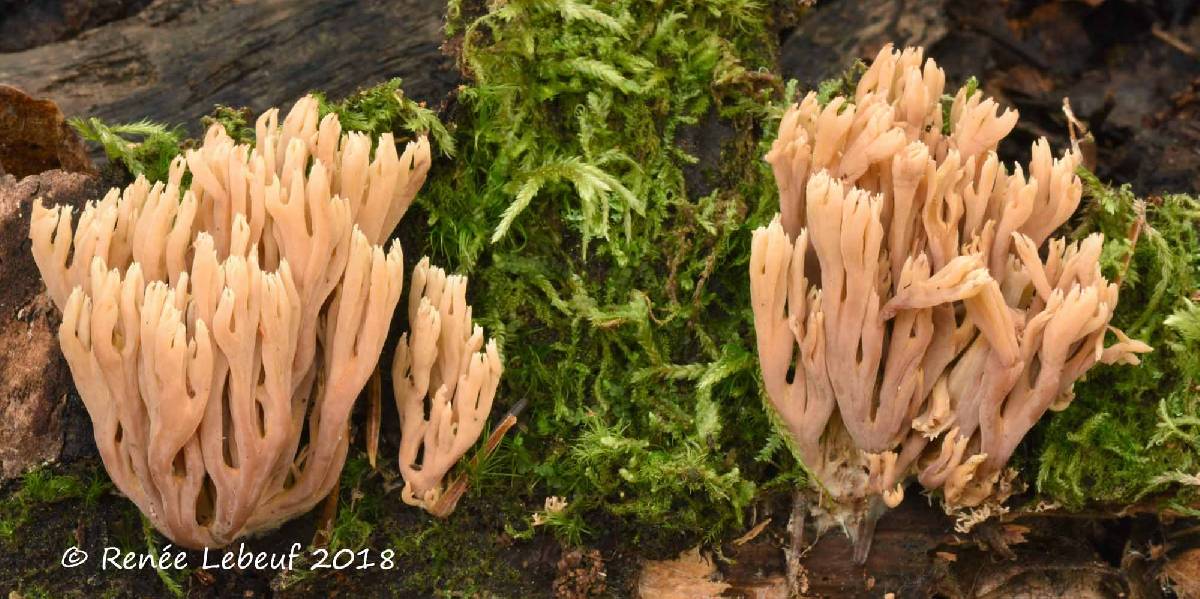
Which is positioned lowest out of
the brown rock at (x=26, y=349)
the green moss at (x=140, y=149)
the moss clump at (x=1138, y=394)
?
the moss clump at (x=1138, y=394)

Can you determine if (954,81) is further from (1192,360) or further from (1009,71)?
(1192,360)

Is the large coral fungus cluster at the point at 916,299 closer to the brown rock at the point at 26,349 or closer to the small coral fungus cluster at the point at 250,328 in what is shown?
the small coral fungus cluster at the point at 250,328

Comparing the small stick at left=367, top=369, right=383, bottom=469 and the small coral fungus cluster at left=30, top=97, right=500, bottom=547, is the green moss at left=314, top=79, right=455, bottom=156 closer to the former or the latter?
the small coral fungus cluster at left=30, top=97, right=500, bottom=547

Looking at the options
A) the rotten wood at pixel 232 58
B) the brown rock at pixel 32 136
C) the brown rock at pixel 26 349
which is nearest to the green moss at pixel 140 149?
the brown rock at pixel 32 136

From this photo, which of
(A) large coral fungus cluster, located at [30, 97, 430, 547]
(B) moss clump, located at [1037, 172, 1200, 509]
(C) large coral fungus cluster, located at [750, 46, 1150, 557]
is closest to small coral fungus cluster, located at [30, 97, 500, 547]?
(A) large coral fungus cluster, located at [30, 97, 430, 547]

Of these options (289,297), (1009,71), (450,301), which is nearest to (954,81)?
(1009,71)
